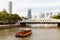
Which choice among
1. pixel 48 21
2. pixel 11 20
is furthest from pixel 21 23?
pixel 48 21

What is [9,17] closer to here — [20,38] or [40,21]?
[40,21]

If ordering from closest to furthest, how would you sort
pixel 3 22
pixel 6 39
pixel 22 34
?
1. pixel 6 39
2. pixel 22 34
3. pixel 3 22

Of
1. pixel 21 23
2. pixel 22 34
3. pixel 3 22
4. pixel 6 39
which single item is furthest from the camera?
pixel 21 23

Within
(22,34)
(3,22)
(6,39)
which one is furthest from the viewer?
(3,22)

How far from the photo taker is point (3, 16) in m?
68.4

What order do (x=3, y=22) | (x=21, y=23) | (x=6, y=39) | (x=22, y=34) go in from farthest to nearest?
(x=21, y=23) → (x=3, y=22) → (x=22, y=34) → (x=6, y=39)

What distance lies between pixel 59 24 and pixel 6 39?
44657mm

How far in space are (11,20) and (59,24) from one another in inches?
649

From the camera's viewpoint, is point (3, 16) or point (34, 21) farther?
point (34, 21)

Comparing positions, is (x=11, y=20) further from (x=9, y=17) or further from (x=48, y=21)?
(x=48, y=21)

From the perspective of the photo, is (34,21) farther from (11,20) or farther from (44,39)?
(44,39)

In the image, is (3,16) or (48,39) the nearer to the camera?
(48,39)

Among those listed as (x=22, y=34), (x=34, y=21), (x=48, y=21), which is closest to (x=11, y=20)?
(x=34, y=21)

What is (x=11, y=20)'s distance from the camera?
2876 inches
